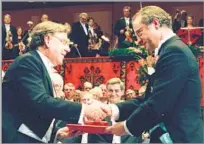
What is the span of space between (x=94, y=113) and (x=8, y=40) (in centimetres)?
490

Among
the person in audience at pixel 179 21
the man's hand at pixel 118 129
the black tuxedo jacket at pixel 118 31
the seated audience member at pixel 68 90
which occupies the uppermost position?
the person in audience at pixel 179 21

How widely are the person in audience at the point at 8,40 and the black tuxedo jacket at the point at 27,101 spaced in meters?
3.95

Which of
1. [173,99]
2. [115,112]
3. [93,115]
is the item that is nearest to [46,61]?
[93,115]

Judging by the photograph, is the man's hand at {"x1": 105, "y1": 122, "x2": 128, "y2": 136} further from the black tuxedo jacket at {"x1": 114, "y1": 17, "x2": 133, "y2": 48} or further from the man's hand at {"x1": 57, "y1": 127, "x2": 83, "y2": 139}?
the black tuxedo jacket at {"x1": 114, "y1": 17, "x2": 133, "y2": 48}

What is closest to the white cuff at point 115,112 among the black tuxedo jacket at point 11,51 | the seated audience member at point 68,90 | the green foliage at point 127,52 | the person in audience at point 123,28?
the seated audience member at point 68,90

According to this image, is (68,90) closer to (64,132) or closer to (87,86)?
(87,86)

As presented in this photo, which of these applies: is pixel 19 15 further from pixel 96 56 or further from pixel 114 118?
pixel 114 118

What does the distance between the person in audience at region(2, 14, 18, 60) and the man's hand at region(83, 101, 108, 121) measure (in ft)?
12.4

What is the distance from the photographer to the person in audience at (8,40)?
7573mm

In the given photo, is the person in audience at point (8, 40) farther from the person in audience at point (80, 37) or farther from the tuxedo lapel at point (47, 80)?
the tuxedo lapel at point (47, 80)

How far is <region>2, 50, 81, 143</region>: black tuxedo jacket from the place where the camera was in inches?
134

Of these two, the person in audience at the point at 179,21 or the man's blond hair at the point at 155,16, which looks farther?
the person in audience at the point at 179,21

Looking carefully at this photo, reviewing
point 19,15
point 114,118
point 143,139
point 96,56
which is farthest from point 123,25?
point 114,118

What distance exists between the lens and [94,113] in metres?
3.64
